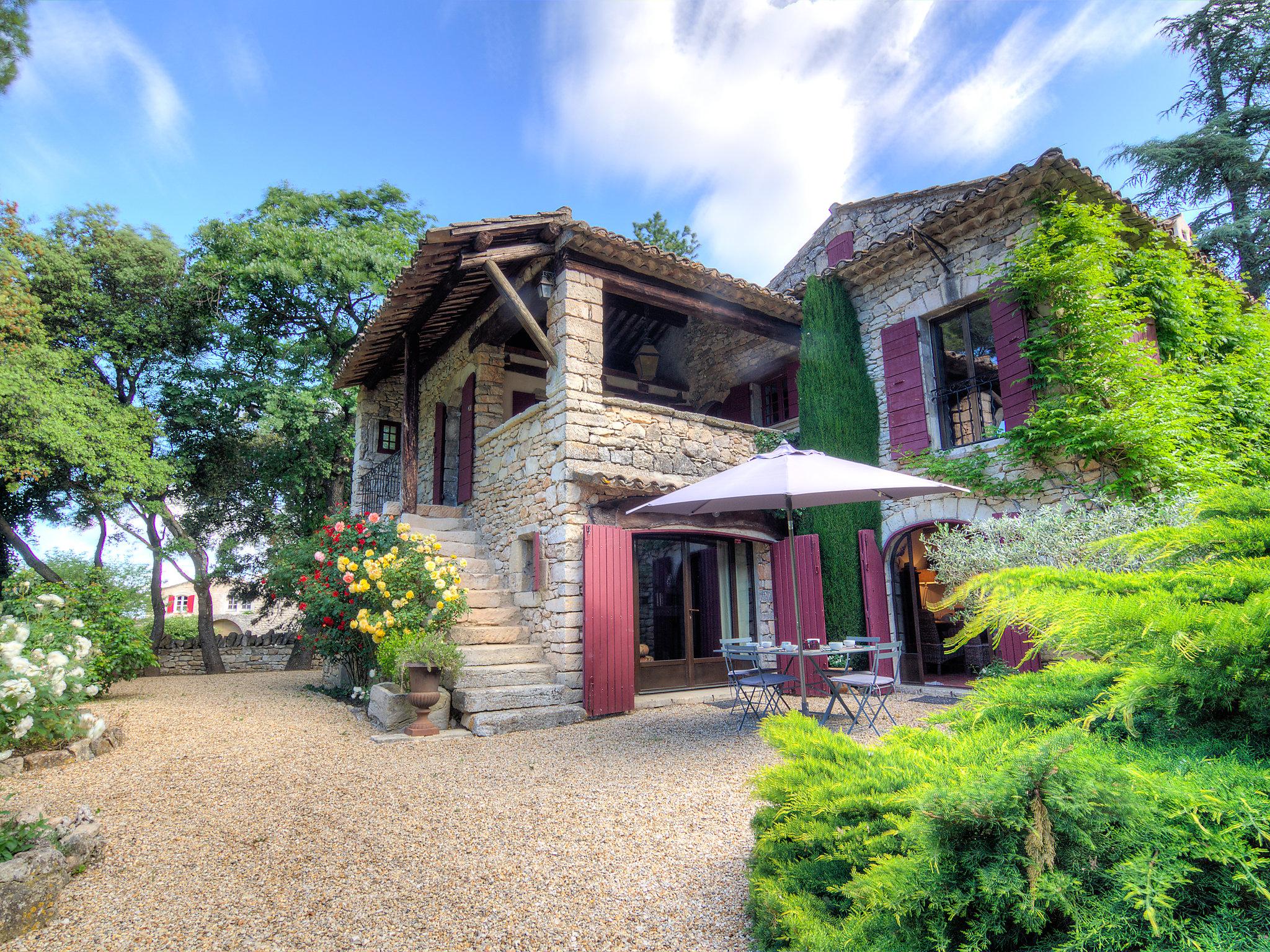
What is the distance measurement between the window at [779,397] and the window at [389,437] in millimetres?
6452

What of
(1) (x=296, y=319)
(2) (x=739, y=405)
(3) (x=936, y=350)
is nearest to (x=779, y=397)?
(2) (x=739, y=405)

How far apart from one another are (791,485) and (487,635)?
3.98 meters

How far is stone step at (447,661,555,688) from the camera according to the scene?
6.16 meters

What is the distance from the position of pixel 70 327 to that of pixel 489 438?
922cm

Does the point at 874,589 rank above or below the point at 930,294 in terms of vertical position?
below

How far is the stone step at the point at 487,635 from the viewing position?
22.2ft

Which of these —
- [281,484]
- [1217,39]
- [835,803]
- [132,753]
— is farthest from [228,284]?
[1217,39]

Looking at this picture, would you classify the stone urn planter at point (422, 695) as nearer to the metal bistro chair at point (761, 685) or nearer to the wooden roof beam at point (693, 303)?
the metal bistro chair at point (761, 685)

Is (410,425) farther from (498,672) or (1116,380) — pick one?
(1116,380)

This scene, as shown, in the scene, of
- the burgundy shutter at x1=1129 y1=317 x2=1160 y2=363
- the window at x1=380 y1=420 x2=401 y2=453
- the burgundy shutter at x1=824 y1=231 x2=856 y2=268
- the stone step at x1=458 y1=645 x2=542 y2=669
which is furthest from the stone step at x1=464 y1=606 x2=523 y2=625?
the burgundy shutter at x1=1129 y1=317 x2=1160 y2=363

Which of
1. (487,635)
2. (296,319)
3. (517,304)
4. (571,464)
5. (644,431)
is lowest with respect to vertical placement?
(487,635)

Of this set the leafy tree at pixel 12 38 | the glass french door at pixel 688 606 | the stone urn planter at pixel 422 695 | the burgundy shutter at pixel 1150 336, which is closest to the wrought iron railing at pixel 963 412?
the burgundy shutter at pixel 1150 336

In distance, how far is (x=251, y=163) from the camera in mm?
12797

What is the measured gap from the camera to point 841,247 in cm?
962
